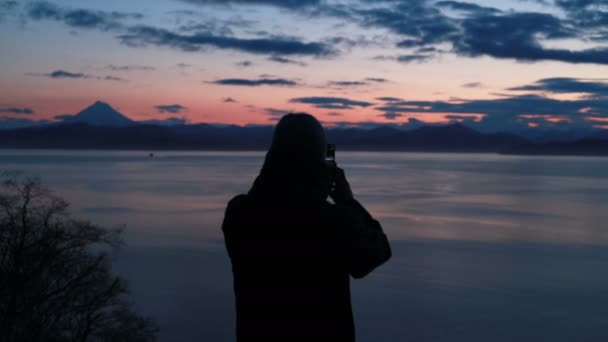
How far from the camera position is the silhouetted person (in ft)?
5.11

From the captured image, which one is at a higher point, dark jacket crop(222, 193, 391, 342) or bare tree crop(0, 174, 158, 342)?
dark jacket crop(222, 193, 391, 342)

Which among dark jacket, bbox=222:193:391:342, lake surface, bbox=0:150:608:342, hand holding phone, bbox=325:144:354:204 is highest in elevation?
hand holding phone, bbox=325:144:354:204

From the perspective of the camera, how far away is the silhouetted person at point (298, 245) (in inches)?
61.3

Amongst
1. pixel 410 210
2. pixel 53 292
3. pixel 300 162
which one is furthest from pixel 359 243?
pixel 410 210

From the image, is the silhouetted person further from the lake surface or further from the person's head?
the lake surface

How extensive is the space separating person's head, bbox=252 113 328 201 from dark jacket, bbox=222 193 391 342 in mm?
60

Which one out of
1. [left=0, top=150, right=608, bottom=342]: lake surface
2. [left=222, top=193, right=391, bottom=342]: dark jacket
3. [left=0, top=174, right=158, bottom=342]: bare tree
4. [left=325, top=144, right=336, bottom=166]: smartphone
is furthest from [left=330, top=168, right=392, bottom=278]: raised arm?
[left=0, top=174, right=158, bottom=342]: bare tree

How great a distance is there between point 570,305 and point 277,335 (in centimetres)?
1772

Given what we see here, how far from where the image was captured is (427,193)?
55.0m

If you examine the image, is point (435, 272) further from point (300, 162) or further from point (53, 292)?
point (300, 162)

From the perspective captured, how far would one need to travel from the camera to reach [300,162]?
164cm

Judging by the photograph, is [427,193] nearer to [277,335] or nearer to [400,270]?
[400,270]

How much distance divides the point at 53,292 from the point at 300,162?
53.3 feet

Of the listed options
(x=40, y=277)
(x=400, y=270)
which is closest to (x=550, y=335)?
(x=400, y=270)
